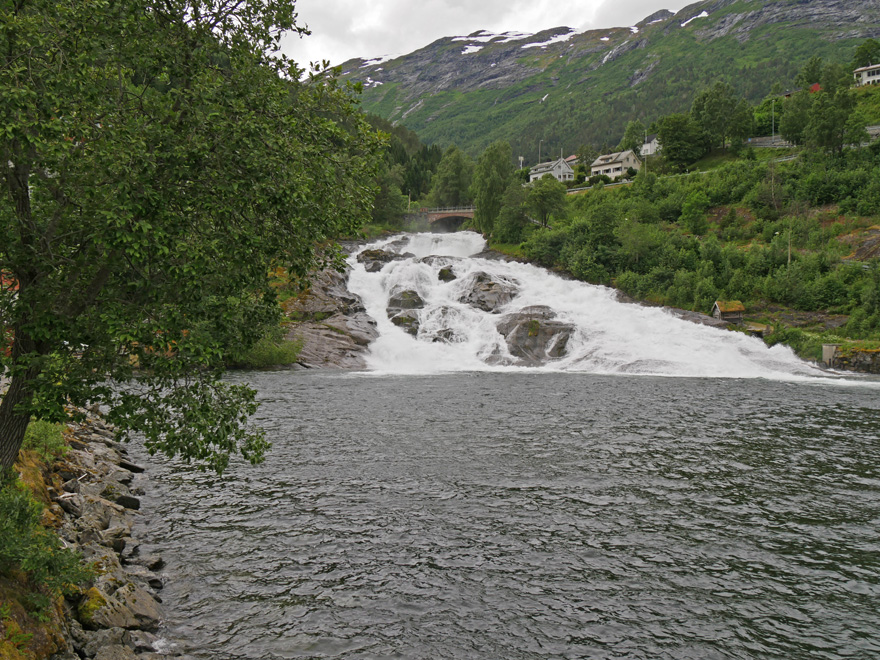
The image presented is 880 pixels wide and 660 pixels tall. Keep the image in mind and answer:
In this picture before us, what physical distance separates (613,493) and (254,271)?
39.7ft

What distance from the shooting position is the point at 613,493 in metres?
→ 16.6

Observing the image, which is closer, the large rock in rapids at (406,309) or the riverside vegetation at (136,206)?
A: the riverside vegetation at (136,206)

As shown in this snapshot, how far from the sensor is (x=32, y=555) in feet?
26.5

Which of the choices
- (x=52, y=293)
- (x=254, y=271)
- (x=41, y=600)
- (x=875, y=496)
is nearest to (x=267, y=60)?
(x=254, y=271)

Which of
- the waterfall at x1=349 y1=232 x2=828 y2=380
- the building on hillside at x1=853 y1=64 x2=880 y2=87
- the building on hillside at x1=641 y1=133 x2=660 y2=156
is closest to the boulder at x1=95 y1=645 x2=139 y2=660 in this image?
the waterfall at x1=349 y1=232 x2=828 y2=380

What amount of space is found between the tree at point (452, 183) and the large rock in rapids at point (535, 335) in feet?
214

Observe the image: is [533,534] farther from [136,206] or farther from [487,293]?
[487,293]

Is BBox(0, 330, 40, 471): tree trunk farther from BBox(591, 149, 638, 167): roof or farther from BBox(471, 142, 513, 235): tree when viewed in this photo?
BBox(591, 149, 638, 167): roof

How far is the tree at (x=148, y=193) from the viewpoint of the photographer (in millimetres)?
7574

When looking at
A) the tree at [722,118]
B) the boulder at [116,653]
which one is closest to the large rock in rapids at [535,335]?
the boulder at [116,653]

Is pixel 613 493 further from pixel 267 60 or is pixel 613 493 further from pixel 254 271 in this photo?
pixel 267 60

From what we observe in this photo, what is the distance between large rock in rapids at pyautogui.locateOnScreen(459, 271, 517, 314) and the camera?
182 ft

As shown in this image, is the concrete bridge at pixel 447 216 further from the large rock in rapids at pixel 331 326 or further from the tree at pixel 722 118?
the large rock in rapids at pixel 331 326

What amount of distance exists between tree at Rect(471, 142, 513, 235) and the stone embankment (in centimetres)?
7067
